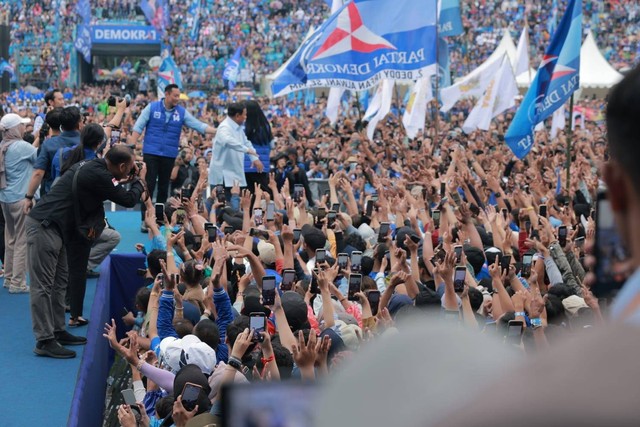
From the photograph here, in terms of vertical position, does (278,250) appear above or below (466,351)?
below

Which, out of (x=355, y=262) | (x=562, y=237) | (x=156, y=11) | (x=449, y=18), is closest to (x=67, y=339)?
(x=355, y=262)

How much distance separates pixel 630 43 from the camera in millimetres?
45125

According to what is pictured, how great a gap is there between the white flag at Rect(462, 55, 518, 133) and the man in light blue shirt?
10824 mm

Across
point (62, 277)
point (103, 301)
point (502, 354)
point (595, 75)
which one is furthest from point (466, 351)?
point (595, 75)

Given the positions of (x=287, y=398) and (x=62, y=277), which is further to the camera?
(x=62, y=277)

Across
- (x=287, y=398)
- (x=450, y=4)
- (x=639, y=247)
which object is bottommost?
(x=287, y=398)

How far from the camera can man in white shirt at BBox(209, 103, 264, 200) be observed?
10.5m

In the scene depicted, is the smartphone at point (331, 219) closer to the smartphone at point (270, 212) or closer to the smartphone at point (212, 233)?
the smartphone at point (270, 212)

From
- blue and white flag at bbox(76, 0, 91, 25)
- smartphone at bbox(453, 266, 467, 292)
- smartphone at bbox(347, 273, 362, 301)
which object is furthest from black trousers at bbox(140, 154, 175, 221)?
blue and white flag at bbox(76, 0, 91, 25)

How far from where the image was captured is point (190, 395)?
3990mm

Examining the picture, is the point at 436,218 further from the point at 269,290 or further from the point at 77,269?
the point at 269,290

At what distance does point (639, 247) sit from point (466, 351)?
0.46 feet

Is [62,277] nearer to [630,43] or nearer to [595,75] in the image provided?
[595,75]

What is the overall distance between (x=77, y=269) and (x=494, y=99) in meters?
12.5
